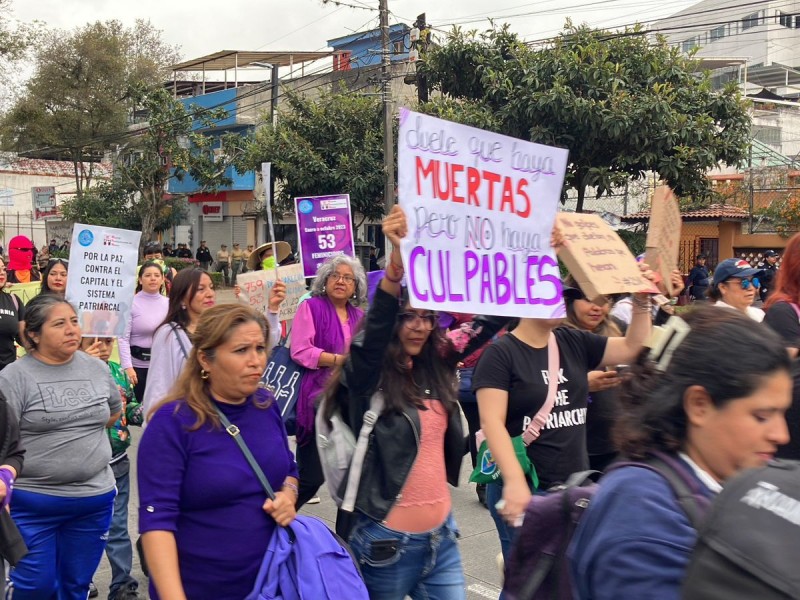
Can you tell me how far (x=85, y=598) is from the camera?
413 cm

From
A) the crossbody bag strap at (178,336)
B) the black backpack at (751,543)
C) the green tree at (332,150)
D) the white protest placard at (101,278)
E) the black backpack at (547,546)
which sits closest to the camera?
the black backpack at (751,543)

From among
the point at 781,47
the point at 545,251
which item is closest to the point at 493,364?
the point at 545,251

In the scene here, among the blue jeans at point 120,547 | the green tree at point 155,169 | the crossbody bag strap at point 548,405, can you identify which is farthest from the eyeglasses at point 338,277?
the green tree at point 155,169

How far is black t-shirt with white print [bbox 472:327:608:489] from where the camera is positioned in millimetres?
3430

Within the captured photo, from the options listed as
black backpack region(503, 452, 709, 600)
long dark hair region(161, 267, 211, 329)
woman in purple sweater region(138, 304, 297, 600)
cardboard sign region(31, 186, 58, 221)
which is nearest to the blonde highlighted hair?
woman in purple sweater region(138, 304, 297, 600)

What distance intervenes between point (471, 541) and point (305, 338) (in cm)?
171

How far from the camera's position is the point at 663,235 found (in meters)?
3.76

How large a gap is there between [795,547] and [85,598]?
367cm

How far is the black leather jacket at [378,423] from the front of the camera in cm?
313

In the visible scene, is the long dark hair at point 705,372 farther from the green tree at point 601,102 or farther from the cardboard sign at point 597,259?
the green tree at point 601,102

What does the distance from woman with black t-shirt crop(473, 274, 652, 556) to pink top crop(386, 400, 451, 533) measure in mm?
191

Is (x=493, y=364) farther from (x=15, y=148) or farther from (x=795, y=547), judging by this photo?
(x=15, y=148)

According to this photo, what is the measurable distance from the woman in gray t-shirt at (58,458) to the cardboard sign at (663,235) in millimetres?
2539

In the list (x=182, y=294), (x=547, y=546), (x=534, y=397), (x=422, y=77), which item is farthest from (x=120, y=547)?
(x=422, y=77)
